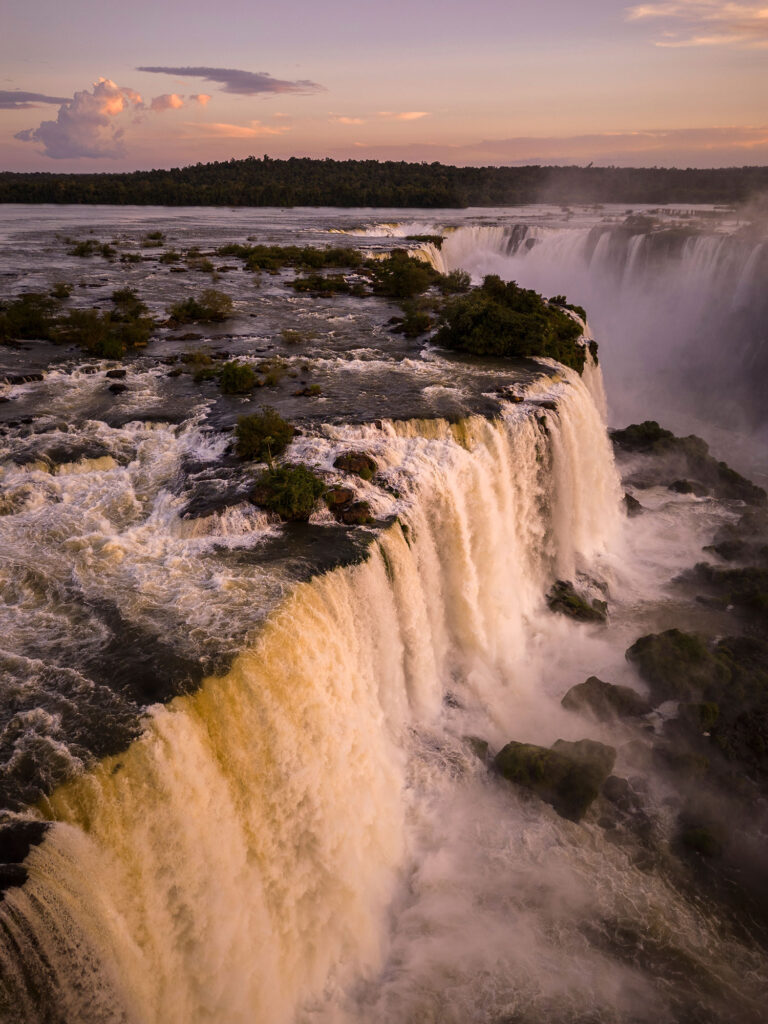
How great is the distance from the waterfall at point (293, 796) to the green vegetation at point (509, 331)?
7187 mm

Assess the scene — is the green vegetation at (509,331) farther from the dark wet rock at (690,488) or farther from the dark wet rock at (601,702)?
the dark wet rock at (601,702)

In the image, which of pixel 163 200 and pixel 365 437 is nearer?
pixel 365 437

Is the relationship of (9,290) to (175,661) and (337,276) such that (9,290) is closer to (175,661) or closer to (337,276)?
(337,276)

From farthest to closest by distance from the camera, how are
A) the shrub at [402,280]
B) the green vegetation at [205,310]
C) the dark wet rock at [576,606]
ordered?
1. the shrub at [402,280]
2. the green vegetation at [205,310]
3. the dark wet rock at [576,606]

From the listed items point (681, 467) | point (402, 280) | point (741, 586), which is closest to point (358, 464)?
point (741, 586)

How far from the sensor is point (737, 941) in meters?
8.95

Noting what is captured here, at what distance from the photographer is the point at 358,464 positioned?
12.7 m

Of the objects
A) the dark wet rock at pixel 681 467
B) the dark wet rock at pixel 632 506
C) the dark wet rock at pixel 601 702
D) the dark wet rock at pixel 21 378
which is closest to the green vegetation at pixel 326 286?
the dark wet rock at pixel 681 467

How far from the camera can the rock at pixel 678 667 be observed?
42.8 feet

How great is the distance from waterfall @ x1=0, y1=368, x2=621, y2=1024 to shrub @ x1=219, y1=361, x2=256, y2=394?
373 centimetres

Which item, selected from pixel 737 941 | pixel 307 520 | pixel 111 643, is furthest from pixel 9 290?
pixel 737 941

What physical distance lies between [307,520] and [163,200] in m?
80.5

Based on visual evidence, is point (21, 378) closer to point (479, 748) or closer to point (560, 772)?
point (479, 748)

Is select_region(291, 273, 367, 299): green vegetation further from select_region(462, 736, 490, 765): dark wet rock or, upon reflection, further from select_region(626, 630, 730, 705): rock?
select_region(462, 736, 490, 765): dark wet rock
